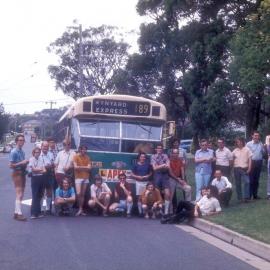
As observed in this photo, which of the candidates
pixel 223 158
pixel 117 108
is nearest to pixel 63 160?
pixel 117 108

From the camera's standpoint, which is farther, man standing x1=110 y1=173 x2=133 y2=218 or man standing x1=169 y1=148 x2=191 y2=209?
man standing x1=169 y1=148 x2=191 y2=209

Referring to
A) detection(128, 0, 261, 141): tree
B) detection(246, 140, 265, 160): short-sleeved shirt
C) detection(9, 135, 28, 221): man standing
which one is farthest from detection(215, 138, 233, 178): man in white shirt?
detection(128, 0, 261, 141): tree

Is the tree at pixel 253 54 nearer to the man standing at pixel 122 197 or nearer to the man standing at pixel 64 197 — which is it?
the man standing at pixel 122 197

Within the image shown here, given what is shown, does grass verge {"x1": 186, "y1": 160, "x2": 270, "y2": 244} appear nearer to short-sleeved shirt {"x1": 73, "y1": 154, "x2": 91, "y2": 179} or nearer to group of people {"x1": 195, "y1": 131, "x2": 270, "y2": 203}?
group of people {"x1": 195, "y1": 131, "x2": 270, "y2": 203}

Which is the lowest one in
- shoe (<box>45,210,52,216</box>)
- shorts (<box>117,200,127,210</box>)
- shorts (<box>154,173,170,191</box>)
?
shoe (<box>45,210,52,216</box>)

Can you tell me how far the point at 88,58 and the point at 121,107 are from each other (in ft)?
144

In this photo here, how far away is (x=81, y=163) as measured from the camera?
1911 centimetres

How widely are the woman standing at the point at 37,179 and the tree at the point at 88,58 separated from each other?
146ft

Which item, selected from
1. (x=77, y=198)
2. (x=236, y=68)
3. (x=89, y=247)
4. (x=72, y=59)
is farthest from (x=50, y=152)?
(x=72, y=59)

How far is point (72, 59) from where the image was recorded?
6519cm

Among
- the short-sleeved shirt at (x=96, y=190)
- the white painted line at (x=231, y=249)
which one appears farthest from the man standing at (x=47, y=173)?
the white painted line at (x=231, y=249)

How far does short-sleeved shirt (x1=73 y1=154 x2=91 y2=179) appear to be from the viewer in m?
19.1

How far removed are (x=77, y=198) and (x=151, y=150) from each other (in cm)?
260

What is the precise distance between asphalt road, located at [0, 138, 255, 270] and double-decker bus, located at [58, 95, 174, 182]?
257 cm
